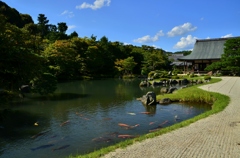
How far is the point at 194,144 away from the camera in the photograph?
6805 millimetres

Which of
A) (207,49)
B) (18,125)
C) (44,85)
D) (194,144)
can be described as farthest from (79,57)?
(194,144)

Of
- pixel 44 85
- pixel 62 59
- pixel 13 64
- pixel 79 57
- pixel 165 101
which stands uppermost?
pixel 79 57

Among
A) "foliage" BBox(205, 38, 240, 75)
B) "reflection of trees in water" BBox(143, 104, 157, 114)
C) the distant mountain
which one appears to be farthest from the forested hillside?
"foliage" BBox(205, 38, 240, 75)

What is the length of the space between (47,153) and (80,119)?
5.09 metres

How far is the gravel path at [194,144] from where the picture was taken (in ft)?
19.8

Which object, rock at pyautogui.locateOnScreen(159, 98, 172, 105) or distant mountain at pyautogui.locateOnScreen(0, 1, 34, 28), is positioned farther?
distant mountain at pyautogui.locateOnScreen(0, 1, 34, 28)

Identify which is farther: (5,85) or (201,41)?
(201,41)

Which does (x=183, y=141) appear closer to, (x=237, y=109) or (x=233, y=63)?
(x=237, y=109)

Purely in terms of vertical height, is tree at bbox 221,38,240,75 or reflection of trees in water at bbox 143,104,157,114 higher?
tree at bbox 221,38,240,75

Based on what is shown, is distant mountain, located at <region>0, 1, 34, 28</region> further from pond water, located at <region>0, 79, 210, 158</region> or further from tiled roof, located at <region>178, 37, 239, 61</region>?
pond water, located at <region>0, 79, 210, 158</region>

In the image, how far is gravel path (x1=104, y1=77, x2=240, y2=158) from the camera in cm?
603

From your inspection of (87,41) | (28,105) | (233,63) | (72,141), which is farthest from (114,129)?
(87,41)

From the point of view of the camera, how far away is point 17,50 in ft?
24.5

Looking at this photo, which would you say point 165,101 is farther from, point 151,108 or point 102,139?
point 102,139
